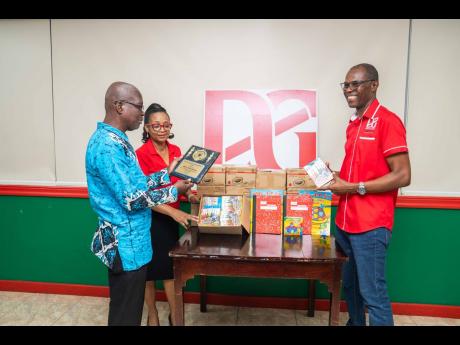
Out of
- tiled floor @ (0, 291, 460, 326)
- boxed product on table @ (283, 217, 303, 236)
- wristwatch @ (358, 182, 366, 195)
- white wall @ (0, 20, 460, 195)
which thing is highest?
white wall @ (0, 20, 460, 195)

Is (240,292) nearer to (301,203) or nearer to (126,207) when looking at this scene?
(301,203)

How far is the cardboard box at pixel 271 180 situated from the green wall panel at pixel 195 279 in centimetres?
83

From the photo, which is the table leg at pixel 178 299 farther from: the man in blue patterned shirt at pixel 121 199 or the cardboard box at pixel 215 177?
the cardboard box at pixel 215 177

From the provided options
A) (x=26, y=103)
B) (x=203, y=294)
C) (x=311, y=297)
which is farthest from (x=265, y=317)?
(x=26, y=103)

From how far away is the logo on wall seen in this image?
116 inches

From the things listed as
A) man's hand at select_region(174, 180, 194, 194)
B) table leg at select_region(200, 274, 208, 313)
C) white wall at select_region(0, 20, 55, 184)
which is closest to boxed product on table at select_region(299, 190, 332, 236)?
man's hand at select_region(174, 180, 194, 194)

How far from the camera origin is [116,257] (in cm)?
182

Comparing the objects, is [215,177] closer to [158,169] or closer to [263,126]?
[158,169]

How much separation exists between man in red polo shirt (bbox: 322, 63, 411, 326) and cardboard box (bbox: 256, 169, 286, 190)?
368mm

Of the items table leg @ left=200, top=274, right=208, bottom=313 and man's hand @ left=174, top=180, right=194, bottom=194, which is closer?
man's hand @ left=174, top=180, right=194, bottom=194

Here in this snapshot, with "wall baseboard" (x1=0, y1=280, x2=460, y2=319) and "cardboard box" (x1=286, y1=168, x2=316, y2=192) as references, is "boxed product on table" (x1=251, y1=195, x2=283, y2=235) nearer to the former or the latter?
"cardboard box" (x1=286, y1=168, x2=316, y2=192)

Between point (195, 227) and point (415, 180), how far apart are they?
191 cm

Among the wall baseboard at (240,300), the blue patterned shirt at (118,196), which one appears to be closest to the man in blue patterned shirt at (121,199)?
the blue patterned shirt at (118,196)
